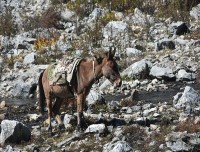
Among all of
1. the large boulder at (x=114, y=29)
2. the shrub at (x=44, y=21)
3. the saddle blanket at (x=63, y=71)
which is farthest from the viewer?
the shrub at (x=44, y=21)

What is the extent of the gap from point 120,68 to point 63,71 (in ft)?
28.0

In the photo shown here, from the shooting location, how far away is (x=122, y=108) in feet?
45.6

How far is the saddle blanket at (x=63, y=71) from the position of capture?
1169cm

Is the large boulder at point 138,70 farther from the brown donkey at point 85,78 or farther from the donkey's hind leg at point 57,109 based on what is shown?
the brown donkey at point 85,78

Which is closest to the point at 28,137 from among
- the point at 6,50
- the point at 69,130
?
the point at 69,130

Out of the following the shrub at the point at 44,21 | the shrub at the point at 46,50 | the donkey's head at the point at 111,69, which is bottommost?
the shrub at the point at 46,50

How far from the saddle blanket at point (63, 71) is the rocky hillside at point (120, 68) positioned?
1054mm

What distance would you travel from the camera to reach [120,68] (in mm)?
20156

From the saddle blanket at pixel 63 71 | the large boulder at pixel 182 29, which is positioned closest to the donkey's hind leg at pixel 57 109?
the saddle blanket at pixel 63 71

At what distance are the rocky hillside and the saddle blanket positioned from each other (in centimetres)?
105

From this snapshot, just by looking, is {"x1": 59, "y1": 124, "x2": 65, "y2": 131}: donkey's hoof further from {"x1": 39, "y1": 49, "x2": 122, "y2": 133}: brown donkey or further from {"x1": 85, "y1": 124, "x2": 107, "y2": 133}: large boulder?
{"x1": 85, "y1": 124, "x2": 107, "y2": 133}: large boulder

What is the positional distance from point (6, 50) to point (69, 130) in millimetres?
14597

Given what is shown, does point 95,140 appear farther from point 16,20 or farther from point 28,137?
point 16,20

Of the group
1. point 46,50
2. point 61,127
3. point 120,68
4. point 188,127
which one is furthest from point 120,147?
point 46,50
